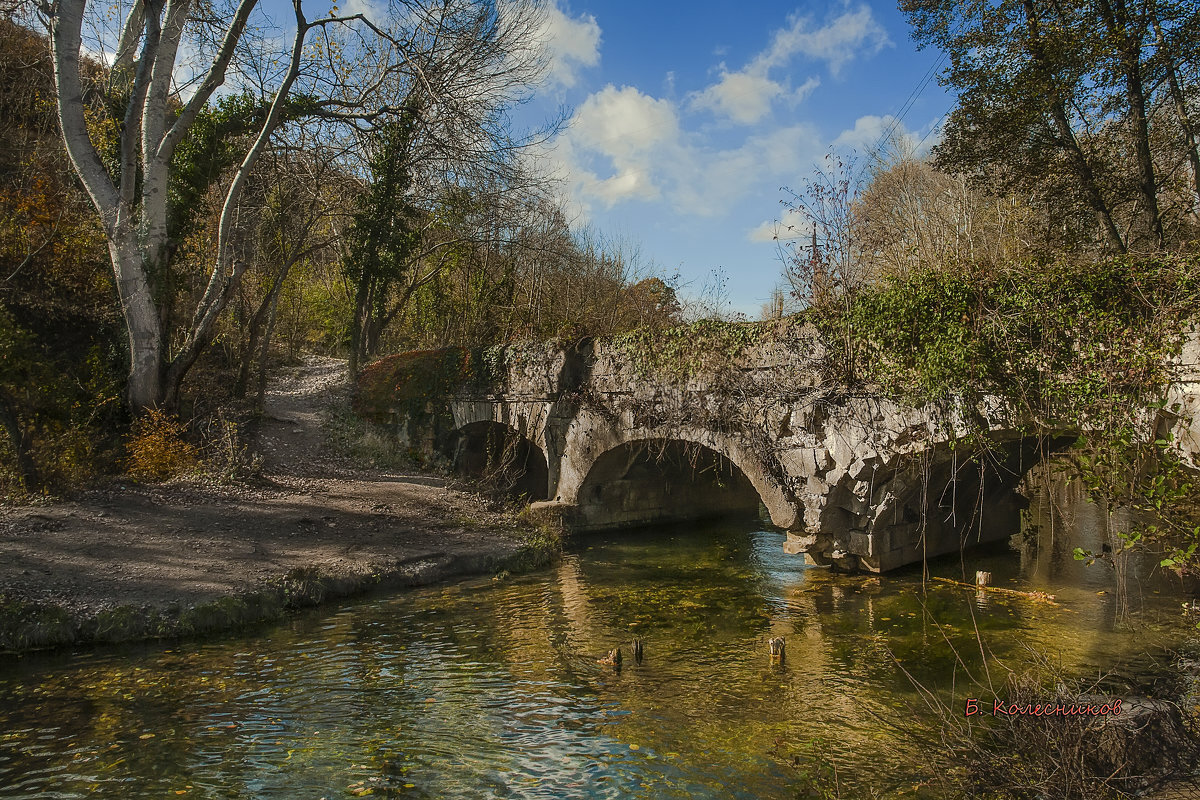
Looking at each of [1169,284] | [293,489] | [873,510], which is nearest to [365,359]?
[293,489]

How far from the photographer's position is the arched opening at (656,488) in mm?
14046

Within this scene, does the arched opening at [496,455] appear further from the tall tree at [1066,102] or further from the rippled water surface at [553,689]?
the tall tree at [1066,102]

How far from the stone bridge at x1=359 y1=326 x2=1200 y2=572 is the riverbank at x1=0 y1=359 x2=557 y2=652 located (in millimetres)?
1894

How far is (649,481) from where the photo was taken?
1530 cm

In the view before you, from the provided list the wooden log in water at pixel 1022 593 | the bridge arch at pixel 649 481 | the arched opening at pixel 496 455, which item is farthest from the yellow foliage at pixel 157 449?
the wooden log in water at pixel 1022 593

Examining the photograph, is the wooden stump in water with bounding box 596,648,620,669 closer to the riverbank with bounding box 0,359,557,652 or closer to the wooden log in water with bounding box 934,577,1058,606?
the riverbank with bounding box 0,359,557,652

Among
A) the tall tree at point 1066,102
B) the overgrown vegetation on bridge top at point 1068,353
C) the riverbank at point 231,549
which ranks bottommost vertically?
the riverbank at point 231,549

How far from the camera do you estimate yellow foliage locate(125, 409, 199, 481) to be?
12.2 m

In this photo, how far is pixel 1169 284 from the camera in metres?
7.10

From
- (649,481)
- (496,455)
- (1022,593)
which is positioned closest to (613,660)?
(1022,593)

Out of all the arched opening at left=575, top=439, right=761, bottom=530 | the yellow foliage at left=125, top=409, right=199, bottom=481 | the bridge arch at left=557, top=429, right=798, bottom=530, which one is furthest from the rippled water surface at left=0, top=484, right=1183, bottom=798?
the yellow foliage at left=125, top=409, right=199, bottom=481

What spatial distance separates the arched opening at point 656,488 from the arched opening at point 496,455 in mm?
2317

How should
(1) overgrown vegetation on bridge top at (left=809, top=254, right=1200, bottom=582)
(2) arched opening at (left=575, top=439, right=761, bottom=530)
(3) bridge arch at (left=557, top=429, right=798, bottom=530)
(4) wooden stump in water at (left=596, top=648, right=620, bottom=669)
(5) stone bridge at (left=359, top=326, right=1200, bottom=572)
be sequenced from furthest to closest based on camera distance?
(2) arched opening at (left=575, top=439, right=761, bottom=530)
(3) bridge arch at (left=557, top=429, right=798, bottom=530)
(5) stone bridge at (left=359, top=326, right=1200, bottom=572)
(4) wooden stump in water at (left=596, top=648, right=620, bottom=669)
(1) overgrown vegetation on bridge top at (left=809, top=254, right=1200, bottom=582)

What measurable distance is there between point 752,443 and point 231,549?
7.32 m
